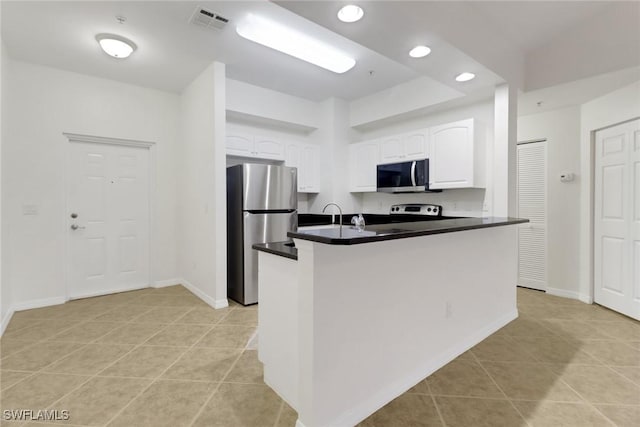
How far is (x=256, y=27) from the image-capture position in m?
2.74

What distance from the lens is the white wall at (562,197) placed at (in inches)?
147

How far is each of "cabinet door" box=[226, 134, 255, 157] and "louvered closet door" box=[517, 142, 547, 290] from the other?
3644 mm

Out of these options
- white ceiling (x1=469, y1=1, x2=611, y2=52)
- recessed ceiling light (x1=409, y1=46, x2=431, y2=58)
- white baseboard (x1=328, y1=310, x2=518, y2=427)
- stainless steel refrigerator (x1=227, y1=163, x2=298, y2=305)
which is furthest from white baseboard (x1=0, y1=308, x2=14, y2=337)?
white ceiling (x1=469, y1=1, x2=611, y2=52)

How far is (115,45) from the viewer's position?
286 centimetres

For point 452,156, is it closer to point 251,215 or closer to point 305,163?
point 305,163

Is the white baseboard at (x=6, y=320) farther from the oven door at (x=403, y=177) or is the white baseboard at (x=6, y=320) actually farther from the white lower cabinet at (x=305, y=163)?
the oven door at (x=403, y=177)

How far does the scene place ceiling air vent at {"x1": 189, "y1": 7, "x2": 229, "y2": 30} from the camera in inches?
99.7

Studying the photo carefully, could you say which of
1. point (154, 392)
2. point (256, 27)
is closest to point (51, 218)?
point (154, 392)

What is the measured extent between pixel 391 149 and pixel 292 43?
6.58 ft

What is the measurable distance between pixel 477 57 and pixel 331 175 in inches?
102

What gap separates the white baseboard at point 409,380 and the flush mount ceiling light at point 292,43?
9.61 ft

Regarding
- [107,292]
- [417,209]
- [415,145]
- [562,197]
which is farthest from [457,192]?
[107,292]

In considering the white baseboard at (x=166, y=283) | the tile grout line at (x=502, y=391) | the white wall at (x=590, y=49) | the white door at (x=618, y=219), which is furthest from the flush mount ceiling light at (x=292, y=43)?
the white baseboard at (x=166, y=283)

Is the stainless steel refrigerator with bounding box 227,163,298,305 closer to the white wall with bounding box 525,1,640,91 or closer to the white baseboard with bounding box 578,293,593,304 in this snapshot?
the white wall with bounding box 525,1,640,91
